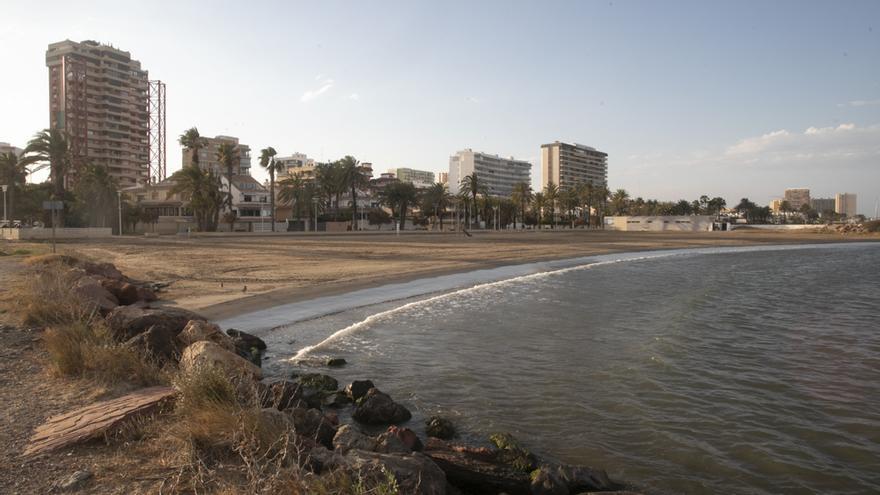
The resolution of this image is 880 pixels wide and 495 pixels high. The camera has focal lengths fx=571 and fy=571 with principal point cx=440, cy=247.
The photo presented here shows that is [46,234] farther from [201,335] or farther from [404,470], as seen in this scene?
[404,470]

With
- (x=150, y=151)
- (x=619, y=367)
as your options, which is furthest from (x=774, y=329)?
(x=150, y=151)

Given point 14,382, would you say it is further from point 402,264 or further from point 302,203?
point 302,203

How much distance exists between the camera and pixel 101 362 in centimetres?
735

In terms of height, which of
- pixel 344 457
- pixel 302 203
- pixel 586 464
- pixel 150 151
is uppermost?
pixel 150 151

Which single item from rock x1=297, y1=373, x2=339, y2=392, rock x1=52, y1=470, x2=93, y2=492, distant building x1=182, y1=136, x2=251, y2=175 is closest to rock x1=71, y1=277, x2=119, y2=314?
rock x1=297, y1=373, x2=339, y2=392

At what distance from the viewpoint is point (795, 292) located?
81.7 ft

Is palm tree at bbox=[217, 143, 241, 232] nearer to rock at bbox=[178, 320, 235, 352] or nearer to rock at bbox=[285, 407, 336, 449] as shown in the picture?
rock at bbox=[178, 320, 235, 352]

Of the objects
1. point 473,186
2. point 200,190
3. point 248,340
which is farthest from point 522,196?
point 248,340

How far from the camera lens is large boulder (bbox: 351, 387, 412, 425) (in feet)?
26.4

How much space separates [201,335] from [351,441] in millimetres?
5044

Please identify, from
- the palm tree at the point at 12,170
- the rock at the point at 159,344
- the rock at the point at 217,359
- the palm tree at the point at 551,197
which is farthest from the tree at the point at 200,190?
the palm tree at the point at 551,197

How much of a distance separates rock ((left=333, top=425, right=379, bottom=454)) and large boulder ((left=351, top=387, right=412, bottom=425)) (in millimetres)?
1644

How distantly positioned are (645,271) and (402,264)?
14.5 metres

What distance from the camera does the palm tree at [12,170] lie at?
60.3 meters
